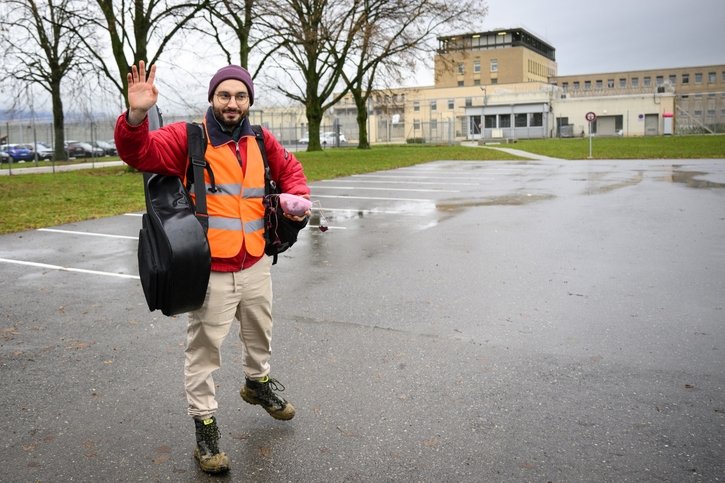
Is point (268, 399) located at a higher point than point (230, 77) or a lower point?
lower

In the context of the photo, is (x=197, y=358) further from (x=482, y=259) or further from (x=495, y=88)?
(x=495, y=88)

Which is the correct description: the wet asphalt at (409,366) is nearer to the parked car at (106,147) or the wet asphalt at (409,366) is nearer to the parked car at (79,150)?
the parked car at (79,150)

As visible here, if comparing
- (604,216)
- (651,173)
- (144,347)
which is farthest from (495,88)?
(144,347)

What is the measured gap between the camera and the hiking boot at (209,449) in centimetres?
316

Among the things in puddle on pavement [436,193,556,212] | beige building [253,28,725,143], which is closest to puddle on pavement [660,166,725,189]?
puddle on pavement [436,193,556,212]

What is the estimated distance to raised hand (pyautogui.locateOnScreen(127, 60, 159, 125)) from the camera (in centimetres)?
298

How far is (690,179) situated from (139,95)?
58.7ft

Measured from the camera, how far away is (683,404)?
151 inches

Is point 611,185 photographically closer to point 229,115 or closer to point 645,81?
point 229,115

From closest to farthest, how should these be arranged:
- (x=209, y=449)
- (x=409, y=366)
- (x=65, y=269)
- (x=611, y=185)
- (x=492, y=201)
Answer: (x=209, y=449) < (x=409, y=366) < (x=65, y=269) < (x=492, y=201) < (x=611, y=185)

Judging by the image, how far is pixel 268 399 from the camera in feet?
12.1

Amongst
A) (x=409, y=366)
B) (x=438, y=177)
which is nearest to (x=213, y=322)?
(x=409, y=366)

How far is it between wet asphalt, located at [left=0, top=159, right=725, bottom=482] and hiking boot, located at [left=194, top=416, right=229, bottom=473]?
74 millimetres

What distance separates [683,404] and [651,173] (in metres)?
18.1
